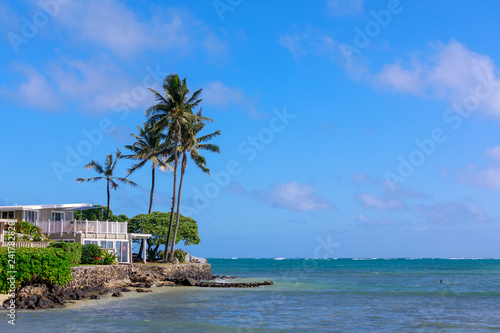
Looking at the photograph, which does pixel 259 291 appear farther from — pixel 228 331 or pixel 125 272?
pixel 228 331

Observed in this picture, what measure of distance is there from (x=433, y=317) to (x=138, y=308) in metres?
17.2

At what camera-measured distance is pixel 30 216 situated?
5150 centimetres

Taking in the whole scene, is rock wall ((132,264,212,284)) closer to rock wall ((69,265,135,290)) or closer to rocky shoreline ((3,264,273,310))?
rocky shoreline ((3,264,273,310))

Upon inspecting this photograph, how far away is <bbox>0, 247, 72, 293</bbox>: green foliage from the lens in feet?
101

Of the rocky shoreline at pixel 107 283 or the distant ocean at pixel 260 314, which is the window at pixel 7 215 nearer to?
the rocky shoreline at pixel 107 283

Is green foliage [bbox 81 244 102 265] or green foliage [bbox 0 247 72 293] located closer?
green foliage [bbox 0 247 72 293]

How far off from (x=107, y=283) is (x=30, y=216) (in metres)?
14.3

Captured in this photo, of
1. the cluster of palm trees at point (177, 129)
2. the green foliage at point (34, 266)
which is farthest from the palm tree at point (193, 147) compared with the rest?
the green foliage at point (34, 266)

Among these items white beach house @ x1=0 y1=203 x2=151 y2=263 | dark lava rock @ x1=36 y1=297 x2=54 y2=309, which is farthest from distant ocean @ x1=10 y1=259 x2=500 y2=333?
white beach house @ x1=0 y1=203 x2=151 y2=263

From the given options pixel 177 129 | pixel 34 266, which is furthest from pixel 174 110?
pixel 34 266

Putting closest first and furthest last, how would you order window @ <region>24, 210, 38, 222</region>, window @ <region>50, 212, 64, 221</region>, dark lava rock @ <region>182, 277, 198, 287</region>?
dark lava rock @ <region>182, 277, 198, 287</region>
window @ <region>24, 210, 38, 222</region>
window @ <region>50, 212, 64, 221</region>

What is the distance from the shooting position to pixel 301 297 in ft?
140

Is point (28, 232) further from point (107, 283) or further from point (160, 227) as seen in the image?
point (160, 227)

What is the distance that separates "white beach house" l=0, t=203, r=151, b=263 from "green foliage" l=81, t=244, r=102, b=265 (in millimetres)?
2669
